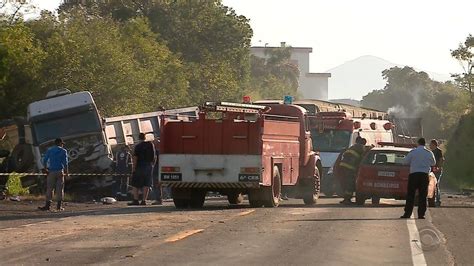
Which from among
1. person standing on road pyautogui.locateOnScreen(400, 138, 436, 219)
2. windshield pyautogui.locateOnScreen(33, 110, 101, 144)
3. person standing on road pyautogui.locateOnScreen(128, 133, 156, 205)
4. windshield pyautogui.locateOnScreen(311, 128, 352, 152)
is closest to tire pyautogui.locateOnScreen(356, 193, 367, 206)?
person standing on road pyautogui.locateOnScreen(128, 133, 156, 205)

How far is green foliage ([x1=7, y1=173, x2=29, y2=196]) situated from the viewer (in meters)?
33.3

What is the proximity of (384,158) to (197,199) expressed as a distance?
5365 millimetres

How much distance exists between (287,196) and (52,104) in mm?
7362

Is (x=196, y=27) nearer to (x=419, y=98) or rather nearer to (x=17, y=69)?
(x=17, y=69)

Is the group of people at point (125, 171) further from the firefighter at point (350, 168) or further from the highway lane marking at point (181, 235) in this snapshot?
the highway lane marking at point (181, 235)

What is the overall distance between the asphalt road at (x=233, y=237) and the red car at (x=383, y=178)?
3454mm

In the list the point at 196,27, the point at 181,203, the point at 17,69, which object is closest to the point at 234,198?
the point at 181,203

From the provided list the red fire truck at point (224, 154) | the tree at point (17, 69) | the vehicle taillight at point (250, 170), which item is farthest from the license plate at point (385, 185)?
the tree at point (17, 69)

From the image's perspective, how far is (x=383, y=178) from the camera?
28.8 meters

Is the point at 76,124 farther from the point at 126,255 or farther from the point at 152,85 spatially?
the point at 152,85

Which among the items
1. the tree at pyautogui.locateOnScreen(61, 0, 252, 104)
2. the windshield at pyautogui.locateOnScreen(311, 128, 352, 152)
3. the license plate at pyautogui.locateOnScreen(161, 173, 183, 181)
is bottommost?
the license plate at pyautogui.locateOnScreen(161, 173, 183, 181)

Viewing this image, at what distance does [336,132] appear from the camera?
38938mm

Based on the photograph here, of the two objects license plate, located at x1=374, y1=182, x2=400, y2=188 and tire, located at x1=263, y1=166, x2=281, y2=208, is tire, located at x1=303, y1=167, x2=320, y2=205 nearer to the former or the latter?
license plate, located at x1=374, y1=182, x2=400, y2=188

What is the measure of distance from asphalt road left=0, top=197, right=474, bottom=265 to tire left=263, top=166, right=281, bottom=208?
3.95 ft
